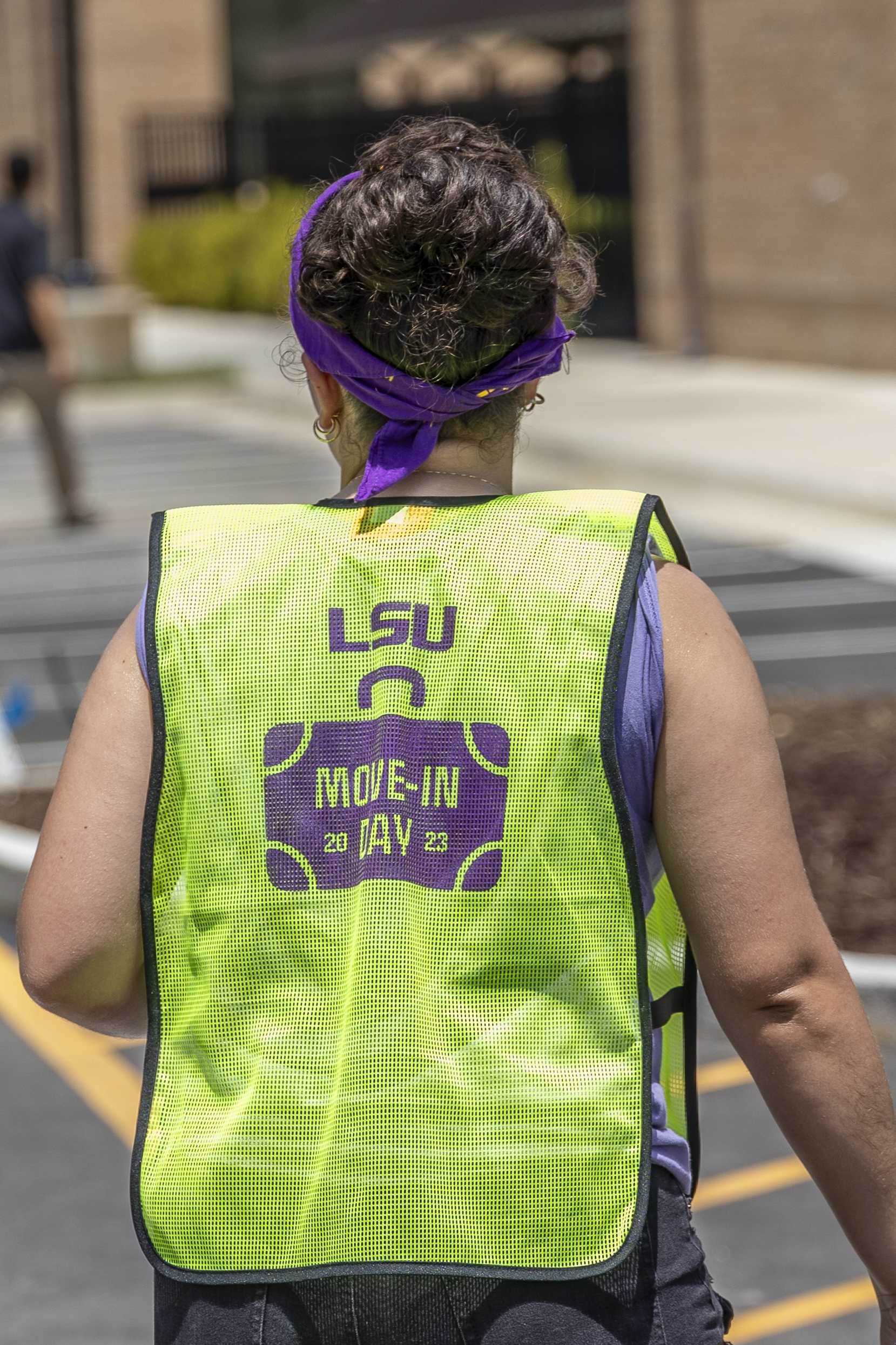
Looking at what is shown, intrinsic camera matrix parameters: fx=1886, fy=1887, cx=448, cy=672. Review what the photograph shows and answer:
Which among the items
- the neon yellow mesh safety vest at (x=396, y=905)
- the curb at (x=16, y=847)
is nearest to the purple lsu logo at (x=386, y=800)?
the neon yellow mesh safety vest at (x=396, y=905)

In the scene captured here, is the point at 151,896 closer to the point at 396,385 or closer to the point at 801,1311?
the point at 396,385

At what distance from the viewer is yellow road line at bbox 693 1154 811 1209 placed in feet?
13.2

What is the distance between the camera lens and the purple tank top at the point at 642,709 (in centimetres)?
162

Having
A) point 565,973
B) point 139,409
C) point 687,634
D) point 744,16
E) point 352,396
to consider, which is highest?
point 744,16

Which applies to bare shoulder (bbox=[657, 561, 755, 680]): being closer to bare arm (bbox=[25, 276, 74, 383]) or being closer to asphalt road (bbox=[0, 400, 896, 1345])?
Answer: asphalt road (bbox=[0, 400, 896, 1345])

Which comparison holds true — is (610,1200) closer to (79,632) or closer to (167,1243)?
(167,1243)

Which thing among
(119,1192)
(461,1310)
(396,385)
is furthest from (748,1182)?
(396,385)

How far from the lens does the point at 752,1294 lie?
3.65 metres

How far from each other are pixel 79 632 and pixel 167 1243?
8.21 meters

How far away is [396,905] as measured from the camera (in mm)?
1615

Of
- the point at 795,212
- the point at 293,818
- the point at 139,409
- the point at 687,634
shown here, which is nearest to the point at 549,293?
the point at 687,634

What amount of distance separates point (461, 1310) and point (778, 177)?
726 inches

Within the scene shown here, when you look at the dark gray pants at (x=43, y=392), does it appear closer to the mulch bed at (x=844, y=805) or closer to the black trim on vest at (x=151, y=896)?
the mulch bed at (x=844, y=805)

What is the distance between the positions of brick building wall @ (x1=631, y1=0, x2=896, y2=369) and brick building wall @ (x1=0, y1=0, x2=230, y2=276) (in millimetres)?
15649
